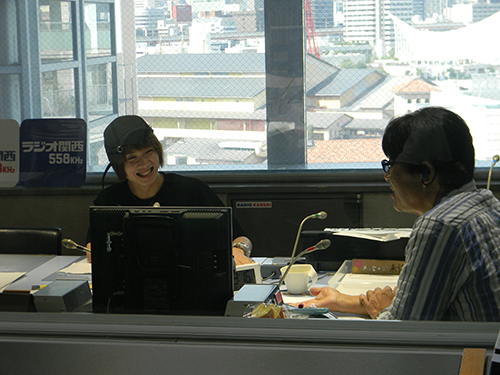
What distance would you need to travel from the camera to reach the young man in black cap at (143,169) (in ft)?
6.28

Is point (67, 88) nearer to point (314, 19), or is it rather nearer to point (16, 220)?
point (16, 220)

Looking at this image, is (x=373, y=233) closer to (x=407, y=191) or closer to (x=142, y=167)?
(x=407, y=191)

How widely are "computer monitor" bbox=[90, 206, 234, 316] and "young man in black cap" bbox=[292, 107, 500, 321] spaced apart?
1.33 feet

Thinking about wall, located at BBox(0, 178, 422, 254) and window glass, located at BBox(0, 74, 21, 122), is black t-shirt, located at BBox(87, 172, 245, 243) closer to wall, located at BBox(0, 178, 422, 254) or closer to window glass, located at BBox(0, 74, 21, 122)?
wall, located at BBox(0, 178, 422, 254)

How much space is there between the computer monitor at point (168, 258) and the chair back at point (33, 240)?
124 centimetres

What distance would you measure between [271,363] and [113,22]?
133 cm

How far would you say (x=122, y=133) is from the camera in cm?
205

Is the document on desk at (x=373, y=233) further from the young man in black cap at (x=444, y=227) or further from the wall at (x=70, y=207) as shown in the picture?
the young man in black cap at (x=444, y=227)

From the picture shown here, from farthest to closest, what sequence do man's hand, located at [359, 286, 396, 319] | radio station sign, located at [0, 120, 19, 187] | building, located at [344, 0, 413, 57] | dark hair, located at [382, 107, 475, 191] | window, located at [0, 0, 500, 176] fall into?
building, located at [344, 0, 413, 57], window, located at [0, 0, 500, 176], radio station sign, located at [0, 120, 19, 187], man's hand, located at [359, 286, 396, 319], dark hair, located at [382, 107, 475, 191]

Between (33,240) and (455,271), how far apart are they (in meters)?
1.86

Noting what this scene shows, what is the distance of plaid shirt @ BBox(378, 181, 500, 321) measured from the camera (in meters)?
1.20

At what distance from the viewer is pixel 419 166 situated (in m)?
1.47

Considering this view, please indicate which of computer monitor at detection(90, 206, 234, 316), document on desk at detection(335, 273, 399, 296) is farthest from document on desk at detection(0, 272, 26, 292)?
document on desk at detection(335, 273, 399, 296)

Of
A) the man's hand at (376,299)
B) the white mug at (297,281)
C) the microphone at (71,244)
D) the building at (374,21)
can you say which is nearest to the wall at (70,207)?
the microphone at (71,244)
